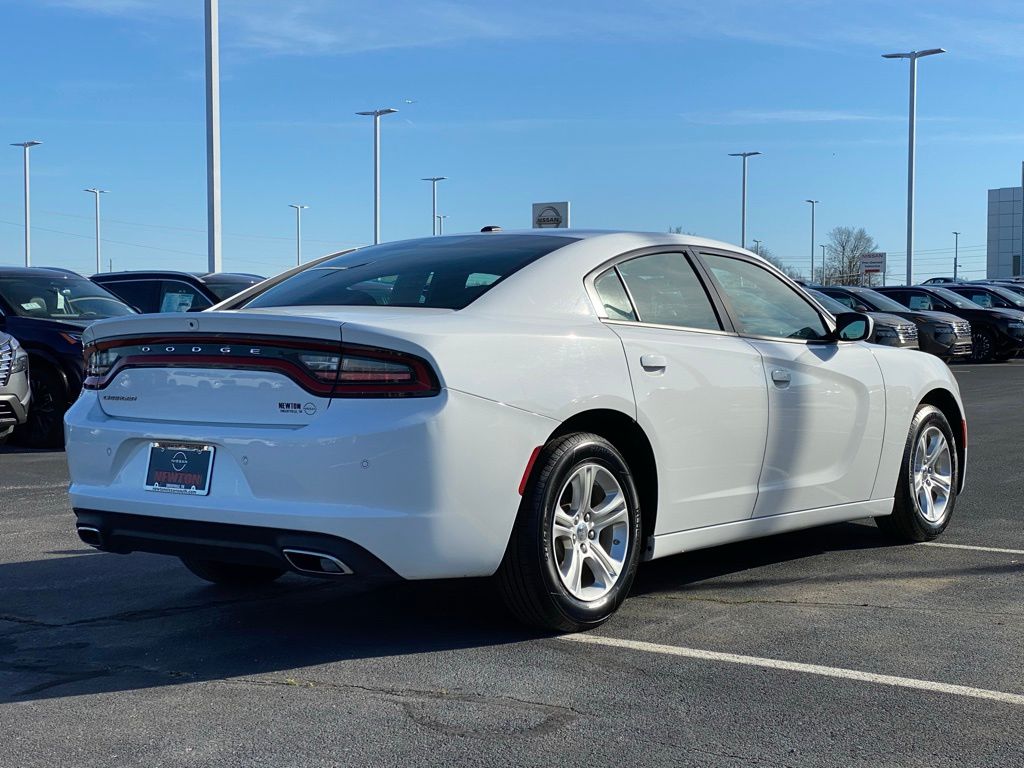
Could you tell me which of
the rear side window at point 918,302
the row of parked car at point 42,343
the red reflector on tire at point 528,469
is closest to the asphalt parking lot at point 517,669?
the red reflector on tire at point 528,469

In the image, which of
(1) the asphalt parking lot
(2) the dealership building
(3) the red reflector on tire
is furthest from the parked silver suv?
(2) the dealership building

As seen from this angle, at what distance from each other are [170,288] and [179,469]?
38.4 feet

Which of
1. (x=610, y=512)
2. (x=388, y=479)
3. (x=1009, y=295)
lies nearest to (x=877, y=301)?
(x=1009, y=295)

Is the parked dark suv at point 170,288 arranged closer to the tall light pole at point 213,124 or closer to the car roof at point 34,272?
the car roof at point 34,272

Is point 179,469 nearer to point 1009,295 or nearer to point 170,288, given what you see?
point 170,288

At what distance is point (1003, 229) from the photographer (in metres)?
124

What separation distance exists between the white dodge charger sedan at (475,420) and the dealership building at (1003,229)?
125 metres

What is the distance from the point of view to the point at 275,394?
4.52 metres

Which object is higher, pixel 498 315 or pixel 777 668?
pixel 498 315

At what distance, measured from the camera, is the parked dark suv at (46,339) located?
1205 cm

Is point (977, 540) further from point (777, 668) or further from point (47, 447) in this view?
point (47, 447)

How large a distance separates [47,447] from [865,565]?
8.42 meters

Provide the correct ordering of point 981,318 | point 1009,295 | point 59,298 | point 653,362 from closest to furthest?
point 653,362
point 59,298
point 981,318
point 1009,295

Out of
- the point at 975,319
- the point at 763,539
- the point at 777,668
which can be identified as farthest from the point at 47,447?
the point at 975,319
